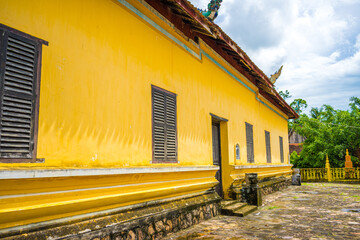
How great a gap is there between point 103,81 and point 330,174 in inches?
744

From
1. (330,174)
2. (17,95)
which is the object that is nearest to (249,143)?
(17,95)

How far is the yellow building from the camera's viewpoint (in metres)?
3.14

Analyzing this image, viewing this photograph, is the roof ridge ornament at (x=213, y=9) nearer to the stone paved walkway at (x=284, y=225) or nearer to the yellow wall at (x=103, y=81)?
the yellow wall at (x=103, y=81)

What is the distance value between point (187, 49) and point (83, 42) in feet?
9.98

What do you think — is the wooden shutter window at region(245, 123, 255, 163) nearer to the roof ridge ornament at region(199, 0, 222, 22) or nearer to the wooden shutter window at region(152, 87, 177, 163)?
the roof ridge ornament at region(199, 0, 222, 22)

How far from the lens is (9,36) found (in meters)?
3.15

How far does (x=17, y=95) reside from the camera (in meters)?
3.16

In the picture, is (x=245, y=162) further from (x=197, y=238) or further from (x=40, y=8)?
(x=40, y=8)

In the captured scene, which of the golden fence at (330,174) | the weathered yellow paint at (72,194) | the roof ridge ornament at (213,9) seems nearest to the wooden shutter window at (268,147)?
the roof ridge ornament at (213,9)

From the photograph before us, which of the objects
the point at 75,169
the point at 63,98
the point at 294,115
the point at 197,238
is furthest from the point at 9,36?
the point at 294,115

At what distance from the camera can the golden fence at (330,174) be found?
18094 millimetres

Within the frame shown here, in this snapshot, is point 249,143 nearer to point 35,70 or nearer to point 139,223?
point 139,223

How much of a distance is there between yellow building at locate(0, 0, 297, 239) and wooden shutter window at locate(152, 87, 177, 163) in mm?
19

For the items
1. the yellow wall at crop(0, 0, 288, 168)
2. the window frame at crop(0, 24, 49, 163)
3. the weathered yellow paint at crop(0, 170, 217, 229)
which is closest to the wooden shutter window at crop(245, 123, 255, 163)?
the yellow wall at crop(0, 0, 288, 168)
